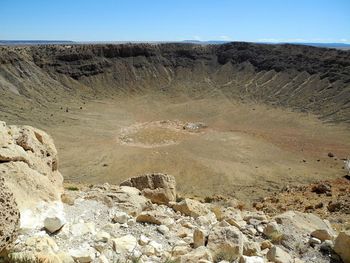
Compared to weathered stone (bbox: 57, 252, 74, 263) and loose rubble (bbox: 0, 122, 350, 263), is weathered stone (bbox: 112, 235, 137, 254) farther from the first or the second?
weathered stone (bbox: 57, 252, 74, 263)

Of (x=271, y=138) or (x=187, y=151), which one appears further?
(x=271, y=138)

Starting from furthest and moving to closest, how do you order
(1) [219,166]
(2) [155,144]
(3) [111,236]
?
(2) [155,144], (1) [219,166], (3) [111,236]

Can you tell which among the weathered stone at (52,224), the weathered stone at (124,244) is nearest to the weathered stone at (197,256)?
the weathered stone at (124,244)

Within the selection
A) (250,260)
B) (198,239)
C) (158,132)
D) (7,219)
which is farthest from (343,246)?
(158,132)

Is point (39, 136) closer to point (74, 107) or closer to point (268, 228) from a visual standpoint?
point (268, 228)

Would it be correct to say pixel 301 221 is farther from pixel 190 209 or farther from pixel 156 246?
pixel 156 246

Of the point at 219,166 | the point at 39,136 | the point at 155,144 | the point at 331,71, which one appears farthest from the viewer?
the point at 331,71

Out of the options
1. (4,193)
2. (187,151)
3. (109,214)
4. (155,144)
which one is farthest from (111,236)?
(155,144)
